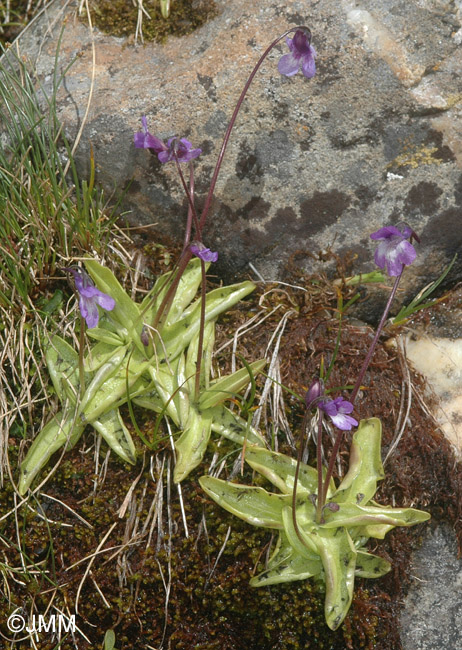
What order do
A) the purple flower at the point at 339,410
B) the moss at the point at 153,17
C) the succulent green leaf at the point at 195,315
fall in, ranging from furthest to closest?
the moss at the point at 153,17, the succulent green leaf at the point at 195,315, the purple flower at the point at 339,410

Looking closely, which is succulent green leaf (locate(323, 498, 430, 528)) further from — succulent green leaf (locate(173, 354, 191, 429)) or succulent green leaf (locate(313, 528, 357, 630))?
succulent green leaf (locate(173, 354, 191, 429))

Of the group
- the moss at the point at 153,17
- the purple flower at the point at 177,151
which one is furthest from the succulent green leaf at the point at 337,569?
the moss at the point at 153,17

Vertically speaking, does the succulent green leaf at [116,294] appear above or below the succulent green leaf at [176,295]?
above

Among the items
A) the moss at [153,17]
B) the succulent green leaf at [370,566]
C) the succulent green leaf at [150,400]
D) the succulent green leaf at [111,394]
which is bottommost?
the succulent green leaf at [370,566]

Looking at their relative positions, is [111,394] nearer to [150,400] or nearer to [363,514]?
[150,400]

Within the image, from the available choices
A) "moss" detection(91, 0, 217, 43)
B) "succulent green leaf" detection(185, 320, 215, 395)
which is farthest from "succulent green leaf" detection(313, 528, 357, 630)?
"moss" detection(91, 0, 217, 43)

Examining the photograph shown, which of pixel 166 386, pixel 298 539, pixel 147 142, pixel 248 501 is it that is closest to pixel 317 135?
pixel 147 142

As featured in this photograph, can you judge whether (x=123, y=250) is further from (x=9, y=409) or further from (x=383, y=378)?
(x=383, y=378)

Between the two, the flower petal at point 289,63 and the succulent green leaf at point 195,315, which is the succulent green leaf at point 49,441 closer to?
the succulent green leaf at point 195,315
